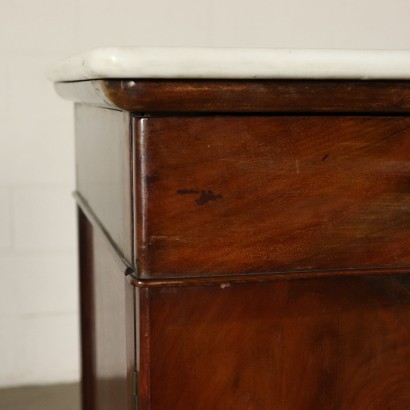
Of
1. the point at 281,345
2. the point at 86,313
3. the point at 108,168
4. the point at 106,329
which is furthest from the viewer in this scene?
the point at 86,313

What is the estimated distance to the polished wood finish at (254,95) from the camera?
700mm

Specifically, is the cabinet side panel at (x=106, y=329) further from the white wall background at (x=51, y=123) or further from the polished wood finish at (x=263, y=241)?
the white wall background at (x=51, y=123)

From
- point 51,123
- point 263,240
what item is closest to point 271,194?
point 263,240

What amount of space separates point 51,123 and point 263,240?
1201 millimetres

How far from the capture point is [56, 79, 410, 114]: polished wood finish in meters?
0.70

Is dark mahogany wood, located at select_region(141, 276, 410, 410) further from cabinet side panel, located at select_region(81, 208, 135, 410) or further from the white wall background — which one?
the white wall background

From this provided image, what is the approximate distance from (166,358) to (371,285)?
0.80ft

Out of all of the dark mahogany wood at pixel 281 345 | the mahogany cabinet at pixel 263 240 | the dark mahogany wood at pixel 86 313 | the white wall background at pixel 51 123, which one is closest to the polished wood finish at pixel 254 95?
the mahogany cabinet at pixel 263 240

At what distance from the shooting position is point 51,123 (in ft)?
6.09

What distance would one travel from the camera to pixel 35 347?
191 centimetres

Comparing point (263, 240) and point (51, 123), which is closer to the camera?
point (263, 240)

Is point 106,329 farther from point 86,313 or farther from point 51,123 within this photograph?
point 51,123

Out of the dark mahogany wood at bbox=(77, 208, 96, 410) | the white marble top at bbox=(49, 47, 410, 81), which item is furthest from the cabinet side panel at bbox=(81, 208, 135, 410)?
the white marble top at bbox=(49, 47, 410, 81)

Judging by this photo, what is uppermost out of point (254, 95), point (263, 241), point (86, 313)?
point (254, 95)
